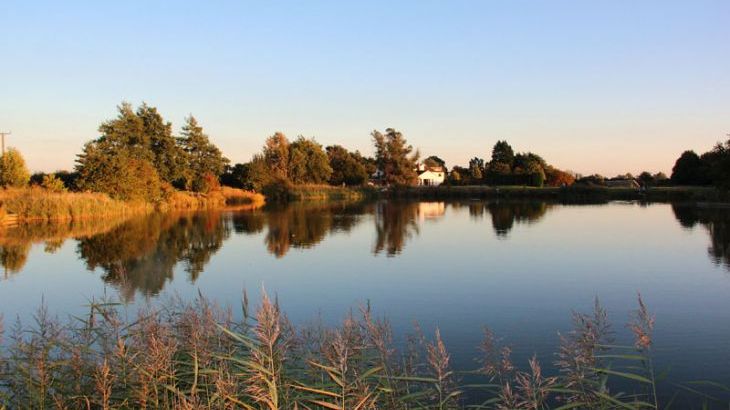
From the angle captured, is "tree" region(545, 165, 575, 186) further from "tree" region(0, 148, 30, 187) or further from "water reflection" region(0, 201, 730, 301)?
"tree" region(0, 148, 30, 187)

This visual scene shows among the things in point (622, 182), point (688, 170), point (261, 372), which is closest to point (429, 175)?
point (622, 182)

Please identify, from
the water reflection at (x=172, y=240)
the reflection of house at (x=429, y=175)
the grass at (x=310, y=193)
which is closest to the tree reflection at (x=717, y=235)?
the water reflection at (x=172, y=240)

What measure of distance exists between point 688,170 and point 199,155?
6700 cm

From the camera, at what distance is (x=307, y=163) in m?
81.4

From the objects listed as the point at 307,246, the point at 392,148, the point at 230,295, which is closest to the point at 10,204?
the point at 307,246

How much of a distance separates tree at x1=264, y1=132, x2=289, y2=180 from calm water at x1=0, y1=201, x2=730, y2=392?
161ft

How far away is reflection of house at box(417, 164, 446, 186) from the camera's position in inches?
4178

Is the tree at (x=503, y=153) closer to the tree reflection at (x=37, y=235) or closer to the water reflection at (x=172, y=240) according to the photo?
the water reflection at (x=172, y=240)

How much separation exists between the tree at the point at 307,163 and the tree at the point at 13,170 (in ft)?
129

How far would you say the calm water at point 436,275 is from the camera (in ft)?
31.5

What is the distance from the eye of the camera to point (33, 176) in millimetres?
49156

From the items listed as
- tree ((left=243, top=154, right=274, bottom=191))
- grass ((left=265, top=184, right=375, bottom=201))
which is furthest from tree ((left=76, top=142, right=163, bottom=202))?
grass ((left=265, top=184, right=375, bottom=201))

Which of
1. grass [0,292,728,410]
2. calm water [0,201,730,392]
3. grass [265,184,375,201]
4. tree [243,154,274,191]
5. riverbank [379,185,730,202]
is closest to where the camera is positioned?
grass [0,292,728,410]

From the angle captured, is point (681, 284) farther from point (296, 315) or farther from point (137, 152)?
point (137, 152)
